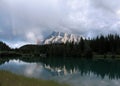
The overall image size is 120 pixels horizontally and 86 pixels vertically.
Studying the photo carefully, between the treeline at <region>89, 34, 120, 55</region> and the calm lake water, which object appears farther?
the treeline at <region>89, 34, 120, 55</region>

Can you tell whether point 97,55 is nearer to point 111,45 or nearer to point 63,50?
point 111,45

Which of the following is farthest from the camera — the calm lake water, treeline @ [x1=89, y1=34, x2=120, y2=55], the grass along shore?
treeline @ [x1=89, y1=34, x2=120, y2=55]

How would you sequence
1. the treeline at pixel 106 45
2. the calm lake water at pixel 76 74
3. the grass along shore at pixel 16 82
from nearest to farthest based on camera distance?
1. the grass along shore at pixel 16 82
2. the calm lake water at pixel 76 74
3. the treeline at pixel 106 45

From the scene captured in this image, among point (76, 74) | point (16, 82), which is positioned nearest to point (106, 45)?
point (76, 74)

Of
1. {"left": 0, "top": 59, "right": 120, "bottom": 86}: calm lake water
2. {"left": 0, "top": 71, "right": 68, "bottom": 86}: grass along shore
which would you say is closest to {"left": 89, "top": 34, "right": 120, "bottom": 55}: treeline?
{"left": 0, "top": 59, "right": 120, "bottom": 86}: calm lake water

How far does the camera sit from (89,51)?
493 feet

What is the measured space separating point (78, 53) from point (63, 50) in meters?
24.2

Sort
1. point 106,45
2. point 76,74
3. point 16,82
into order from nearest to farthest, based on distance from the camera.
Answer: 1. point 16,82
2. point 76,74
3. point 106,45

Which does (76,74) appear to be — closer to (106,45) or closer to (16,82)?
(16,82)

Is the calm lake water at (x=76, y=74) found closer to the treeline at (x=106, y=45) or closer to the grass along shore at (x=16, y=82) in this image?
the grass along shore at (x=16, y=82)

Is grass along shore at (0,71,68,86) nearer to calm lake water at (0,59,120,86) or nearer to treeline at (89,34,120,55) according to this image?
calm lake water at (0,59,120,86)

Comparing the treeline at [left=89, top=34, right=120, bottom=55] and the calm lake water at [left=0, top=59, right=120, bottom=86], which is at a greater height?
the treeline at [left=89, top=34, right=120, bottom=55]

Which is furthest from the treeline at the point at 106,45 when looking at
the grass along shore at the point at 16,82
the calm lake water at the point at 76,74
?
the grass along shore at the point at 16,82

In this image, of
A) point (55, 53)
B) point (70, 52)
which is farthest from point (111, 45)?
point (55, 53)
